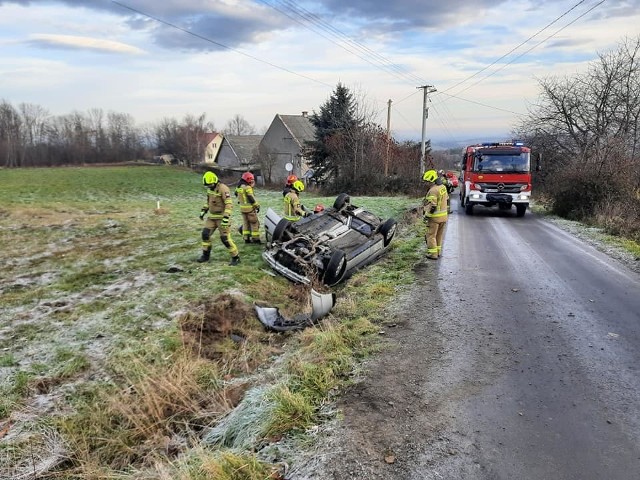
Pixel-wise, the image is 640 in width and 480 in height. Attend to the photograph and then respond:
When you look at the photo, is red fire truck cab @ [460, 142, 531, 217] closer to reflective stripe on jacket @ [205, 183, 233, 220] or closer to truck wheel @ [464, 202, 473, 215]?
truck wheel @ [464, 202, 473, 215]

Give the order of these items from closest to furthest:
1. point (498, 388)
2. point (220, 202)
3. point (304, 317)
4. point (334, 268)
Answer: point (498, 388), point (304, 317), point (334, 268), point (220, 202)

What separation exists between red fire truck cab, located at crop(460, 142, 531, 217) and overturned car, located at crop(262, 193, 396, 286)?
6.20 m

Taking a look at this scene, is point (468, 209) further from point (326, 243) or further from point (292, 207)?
point (326, 243)

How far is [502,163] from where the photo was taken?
1451 cm

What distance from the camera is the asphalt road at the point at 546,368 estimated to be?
9.82 feet

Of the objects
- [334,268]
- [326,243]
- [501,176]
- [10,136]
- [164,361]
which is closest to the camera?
[164,361]

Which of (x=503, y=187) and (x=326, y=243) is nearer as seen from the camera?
(x=326, y=243)

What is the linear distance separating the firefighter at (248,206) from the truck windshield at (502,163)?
317 inches

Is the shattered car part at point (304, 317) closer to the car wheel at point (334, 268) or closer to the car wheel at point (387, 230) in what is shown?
the car wheel at point (334, 268)

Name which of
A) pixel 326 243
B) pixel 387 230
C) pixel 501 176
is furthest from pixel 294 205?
pixel 501 176

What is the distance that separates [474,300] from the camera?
6.22 meters

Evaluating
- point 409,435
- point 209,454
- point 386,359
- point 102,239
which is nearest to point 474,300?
point 386,359

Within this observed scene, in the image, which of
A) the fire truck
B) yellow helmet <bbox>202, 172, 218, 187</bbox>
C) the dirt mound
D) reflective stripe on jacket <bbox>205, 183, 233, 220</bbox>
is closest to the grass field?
the dirt mound

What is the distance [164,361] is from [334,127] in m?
28.1
